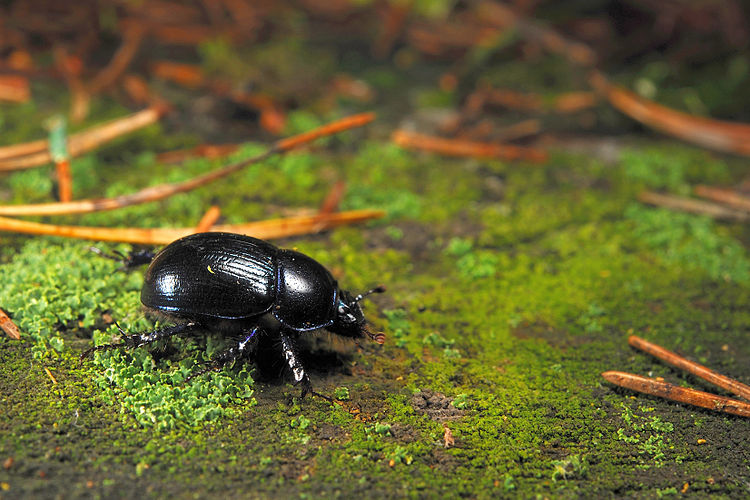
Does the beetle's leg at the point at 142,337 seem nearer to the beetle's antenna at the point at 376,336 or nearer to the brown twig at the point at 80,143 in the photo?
the beetle's antenna at the point at 376,336

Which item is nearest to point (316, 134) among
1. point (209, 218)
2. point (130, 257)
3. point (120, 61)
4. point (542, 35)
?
point (209, 218)

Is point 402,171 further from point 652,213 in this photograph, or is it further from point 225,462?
point 225,462

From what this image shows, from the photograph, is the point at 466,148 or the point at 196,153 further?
the point at 466,148

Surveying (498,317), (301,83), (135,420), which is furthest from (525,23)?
(135,420)

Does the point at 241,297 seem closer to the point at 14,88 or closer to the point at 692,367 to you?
the point at 692,367

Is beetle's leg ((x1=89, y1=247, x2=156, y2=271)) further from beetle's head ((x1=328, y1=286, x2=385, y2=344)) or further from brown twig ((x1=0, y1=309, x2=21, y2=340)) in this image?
beetle's head ((x1=328, y1=286, x2=385, y2=344))

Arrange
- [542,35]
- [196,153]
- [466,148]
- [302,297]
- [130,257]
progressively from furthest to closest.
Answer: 1. [542,35]
2. [466,148]
3. [196,153]
4. [130,257]
5. [302,297]

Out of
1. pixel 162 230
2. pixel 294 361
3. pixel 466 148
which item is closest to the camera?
pixel 294 361
